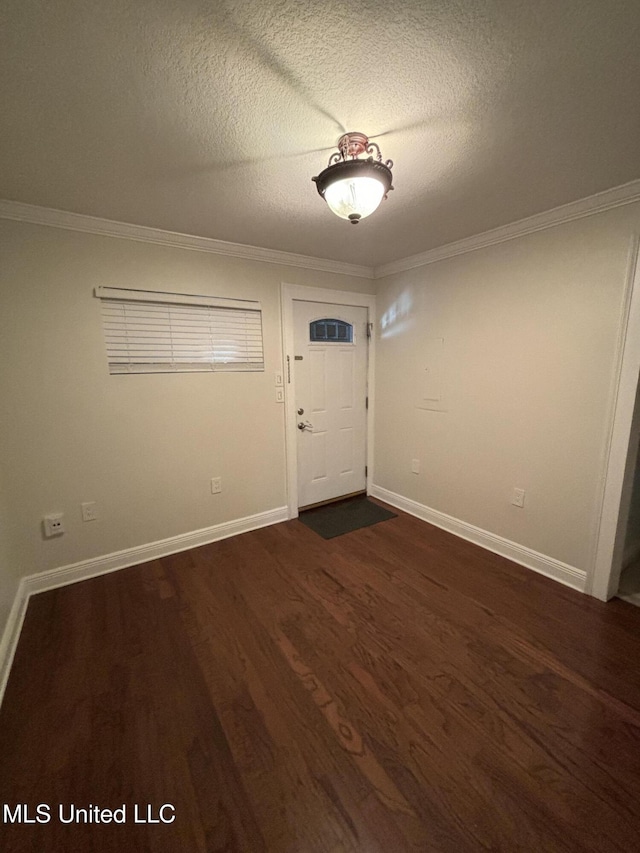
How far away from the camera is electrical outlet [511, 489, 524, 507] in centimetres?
233

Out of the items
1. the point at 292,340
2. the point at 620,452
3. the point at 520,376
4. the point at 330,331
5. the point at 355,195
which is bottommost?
the point at 620,452

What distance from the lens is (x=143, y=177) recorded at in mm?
1609

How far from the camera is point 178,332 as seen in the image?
2412mm

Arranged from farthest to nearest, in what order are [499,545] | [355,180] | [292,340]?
[292,340]
[499,545]
[355,180]

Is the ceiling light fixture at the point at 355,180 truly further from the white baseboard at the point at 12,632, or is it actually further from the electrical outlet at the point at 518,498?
the white baseboard at the point at 12,632

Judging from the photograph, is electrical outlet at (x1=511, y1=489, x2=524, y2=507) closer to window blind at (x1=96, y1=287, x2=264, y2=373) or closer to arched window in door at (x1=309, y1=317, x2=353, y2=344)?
arched window in door at (x1=309, y1=317, x2=353, y2=344)

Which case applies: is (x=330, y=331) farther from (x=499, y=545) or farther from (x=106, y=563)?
(x=106, y=563)

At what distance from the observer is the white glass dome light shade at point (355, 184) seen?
4.20ft

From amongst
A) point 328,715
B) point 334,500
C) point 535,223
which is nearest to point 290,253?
point 535,223

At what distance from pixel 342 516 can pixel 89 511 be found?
2.02 metres

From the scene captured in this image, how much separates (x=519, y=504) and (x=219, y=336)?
256 cm

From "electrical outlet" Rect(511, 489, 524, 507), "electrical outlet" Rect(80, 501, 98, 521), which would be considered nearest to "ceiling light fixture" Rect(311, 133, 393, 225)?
"electrical outlet" Rect(511, 489, 524, 507)

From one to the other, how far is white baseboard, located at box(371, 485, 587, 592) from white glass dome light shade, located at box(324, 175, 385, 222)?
7.83ft

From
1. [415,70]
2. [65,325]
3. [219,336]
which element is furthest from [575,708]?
[65,325]
